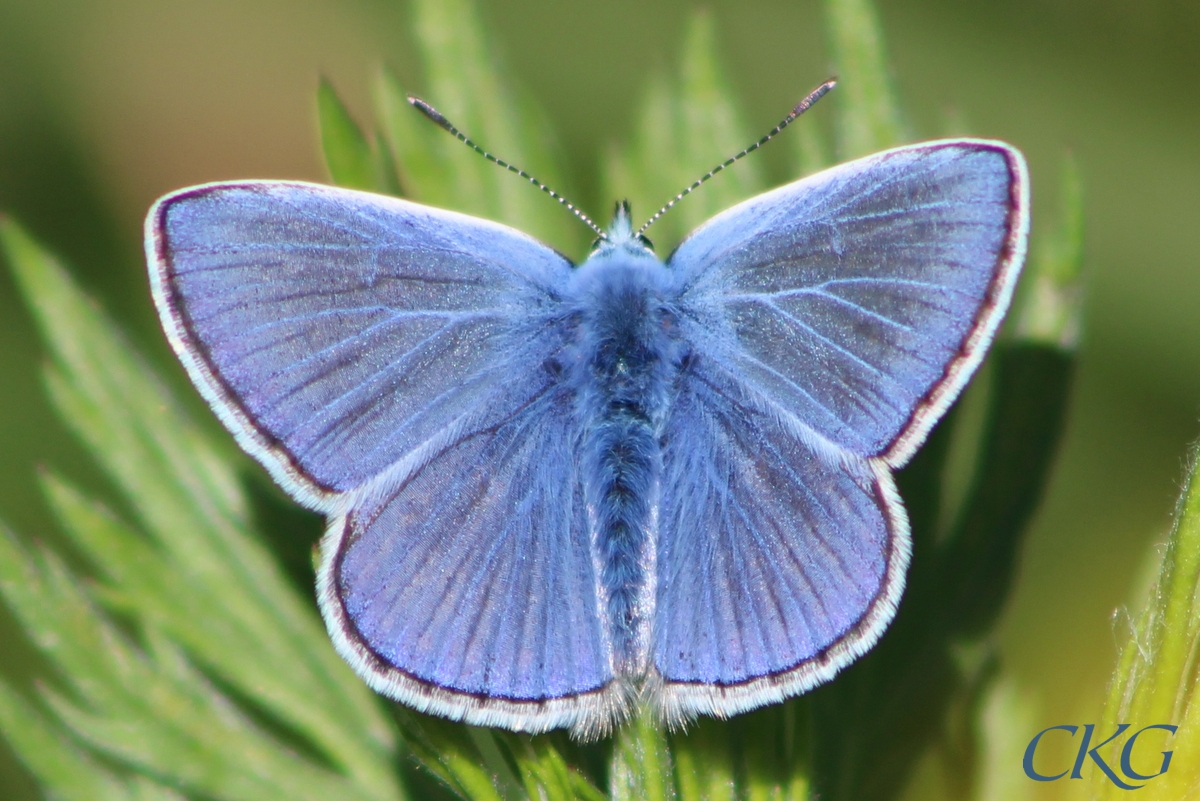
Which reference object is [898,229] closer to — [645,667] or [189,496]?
[645,667]

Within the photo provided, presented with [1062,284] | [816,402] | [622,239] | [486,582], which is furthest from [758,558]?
[1062,284]

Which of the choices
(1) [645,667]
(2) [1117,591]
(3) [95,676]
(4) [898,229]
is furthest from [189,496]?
(2) [1117,591]

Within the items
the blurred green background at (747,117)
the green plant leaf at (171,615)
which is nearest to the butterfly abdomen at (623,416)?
the green plant leaf at (171,615)

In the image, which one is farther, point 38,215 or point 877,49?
point 38,215

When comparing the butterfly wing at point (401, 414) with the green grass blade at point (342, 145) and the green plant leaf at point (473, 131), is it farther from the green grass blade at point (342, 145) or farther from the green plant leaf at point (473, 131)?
the green plant leaf at point (473, 131)

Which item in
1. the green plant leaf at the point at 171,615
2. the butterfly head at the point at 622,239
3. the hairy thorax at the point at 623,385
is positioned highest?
the butterfly head at the point at 622,239
